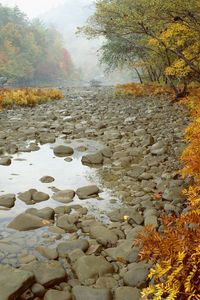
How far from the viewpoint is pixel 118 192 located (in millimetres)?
6125

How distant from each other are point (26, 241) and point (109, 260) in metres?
1.09

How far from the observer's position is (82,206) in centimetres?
554

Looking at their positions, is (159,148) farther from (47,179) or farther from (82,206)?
(82,206)

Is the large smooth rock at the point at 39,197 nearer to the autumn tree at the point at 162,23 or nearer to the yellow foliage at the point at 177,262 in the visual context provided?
the yellow foliage at the point at 177,262

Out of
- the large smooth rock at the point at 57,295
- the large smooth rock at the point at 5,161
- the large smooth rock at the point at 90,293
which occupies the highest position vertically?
the large smooth rock at the point at 5,161

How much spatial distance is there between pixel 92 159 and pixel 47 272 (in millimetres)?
4393

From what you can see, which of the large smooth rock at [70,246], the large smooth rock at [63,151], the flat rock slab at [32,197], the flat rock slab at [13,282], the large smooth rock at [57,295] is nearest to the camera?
the flat rock slab at [13,282]

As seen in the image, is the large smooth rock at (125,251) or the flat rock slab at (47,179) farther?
the flat rock slab at (47,179)

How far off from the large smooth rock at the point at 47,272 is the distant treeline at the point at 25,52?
2038 inches

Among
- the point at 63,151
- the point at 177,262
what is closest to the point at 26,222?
the point at 177,262

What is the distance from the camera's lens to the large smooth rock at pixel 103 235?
4379mm

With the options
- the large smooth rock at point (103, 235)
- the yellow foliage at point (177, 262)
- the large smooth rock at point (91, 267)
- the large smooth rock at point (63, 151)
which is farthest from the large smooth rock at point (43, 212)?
the large smooth rock at point (63, 151)

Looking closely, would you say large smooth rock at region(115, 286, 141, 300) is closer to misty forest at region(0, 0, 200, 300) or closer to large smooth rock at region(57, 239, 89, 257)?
misty forest at region(0, 0, 200, 300)

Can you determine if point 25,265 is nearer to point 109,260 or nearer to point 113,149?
point 109,260
